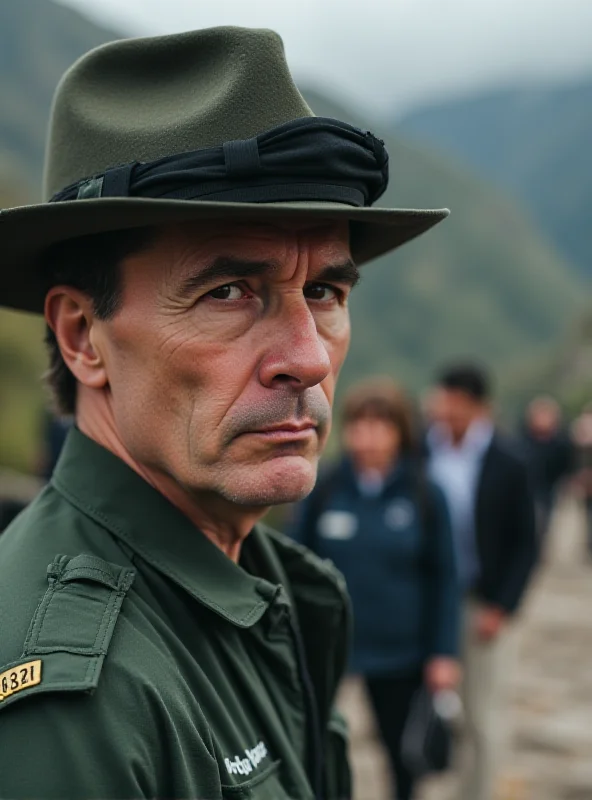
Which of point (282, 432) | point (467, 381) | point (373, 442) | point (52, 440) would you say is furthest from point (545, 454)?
point (282, 432)

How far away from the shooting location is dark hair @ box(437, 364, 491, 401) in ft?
18.5

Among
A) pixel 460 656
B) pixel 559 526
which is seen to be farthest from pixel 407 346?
pixel 460 656

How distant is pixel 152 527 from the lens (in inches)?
65.5

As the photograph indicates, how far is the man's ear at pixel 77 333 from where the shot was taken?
173 cm

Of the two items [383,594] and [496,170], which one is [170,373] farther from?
[496,170]

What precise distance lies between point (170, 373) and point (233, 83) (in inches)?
19.1

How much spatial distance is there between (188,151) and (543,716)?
6454 millimetres

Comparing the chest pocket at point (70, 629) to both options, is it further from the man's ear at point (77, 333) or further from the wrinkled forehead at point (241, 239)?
the wrinkled forehead at point (241, 239)

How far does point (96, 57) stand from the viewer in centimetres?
181

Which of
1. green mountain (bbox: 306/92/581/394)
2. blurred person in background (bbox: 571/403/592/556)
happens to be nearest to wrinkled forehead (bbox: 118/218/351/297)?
blurred person in background (bbox: 571/403/592/556)

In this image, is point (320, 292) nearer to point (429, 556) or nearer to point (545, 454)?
point (429, 556)

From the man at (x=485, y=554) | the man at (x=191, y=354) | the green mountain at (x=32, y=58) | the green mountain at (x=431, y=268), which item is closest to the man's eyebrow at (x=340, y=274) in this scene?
the man at (x=191, y=354)

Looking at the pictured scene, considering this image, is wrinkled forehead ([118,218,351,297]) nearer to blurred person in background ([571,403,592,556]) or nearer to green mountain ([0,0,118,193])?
blurred person in background ([571,403,592,556])

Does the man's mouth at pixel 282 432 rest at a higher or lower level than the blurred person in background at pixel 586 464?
higher
